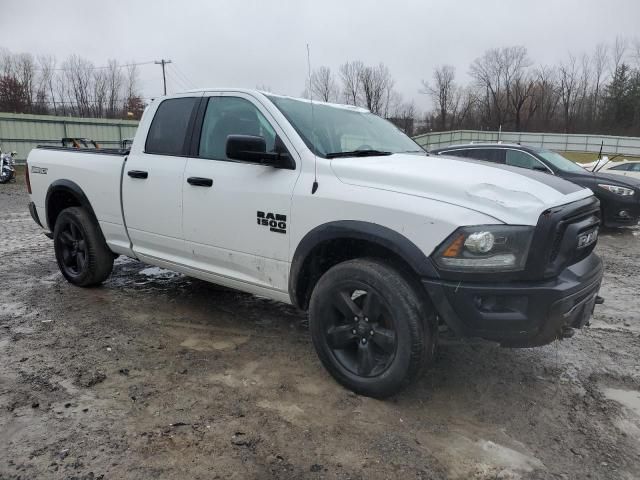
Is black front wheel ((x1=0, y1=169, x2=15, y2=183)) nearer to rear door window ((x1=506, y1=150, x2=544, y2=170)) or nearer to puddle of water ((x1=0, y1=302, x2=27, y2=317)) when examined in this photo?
puddle of water ((x1=0, y1=302, x2=27, y2=317))

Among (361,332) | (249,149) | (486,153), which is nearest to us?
(361,332)

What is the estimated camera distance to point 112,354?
147 inches

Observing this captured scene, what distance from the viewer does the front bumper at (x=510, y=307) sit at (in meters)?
2.62

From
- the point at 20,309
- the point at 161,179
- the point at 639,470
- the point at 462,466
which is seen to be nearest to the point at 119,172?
the point at 161,179

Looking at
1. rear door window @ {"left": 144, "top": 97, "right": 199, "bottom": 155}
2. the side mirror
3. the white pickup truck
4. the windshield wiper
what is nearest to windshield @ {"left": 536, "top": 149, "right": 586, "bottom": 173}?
the white pickup truck

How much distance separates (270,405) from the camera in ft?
10.0

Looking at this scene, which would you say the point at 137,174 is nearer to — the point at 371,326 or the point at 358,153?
the point at 358,153

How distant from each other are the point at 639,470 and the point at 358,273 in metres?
1.76

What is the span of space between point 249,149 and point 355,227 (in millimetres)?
892

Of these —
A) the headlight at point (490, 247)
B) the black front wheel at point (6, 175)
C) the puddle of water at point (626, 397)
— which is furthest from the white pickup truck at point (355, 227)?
the black front wheel at point (6, 175)

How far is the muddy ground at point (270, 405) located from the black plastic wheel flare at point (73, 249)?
58cm

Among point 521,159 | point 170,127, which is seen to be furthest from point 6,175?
point 521,159

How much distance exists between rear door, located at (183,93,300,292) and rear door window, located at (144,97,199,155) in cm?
17

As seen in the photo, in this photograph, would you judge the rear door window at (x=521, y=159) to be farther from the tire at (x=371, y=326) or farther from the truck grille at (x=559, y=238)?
the tire at (x=371, y=326)
